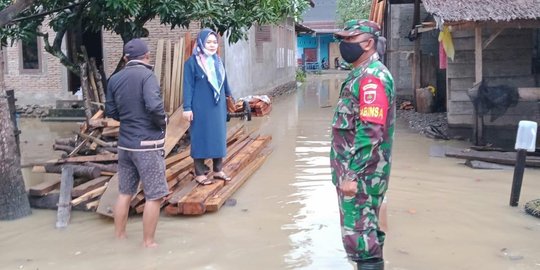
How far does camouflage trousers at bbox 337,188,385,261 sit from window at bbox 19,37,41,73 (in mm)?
14813

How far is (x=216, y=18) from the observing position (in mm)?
8055

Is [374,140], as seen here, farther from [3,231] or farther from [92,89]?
[92,89]

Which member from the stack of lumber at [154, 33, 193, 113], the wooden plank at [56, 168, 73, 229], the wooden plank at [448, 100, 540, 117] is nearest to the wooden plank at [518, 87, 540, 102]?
the wooden plank at [448, 100, 540, 117]

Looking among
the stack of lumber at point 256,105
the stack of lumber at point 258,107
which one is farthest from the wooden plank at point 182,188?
the stack of lumber at point 258,107

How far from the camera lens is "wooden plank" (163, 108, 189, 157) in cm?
758

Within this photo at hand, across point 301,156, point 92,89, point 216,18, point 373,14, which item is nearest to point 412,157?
point 301,156

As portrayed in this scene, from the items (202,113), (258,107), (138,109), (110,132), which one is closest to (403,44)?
(258,107)

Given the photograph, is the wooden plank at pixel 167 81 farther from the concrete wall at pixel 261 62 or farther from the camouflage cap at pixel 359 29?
the camouflage cap at pixel 359 29

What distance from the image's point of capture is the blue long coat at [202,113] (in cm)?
624

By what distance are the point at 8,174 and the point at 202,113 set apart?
6.54ft

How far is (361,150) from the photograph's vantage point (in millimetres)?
3582

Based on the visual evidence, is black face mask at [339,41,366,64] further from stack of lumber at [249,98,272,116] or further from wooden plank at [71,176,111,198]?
stack of lumber at [249,98,272,116]

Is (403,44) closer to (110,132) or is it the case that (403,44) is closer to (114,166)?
(110,132)

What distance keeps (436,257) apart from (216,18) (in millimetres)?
4658
